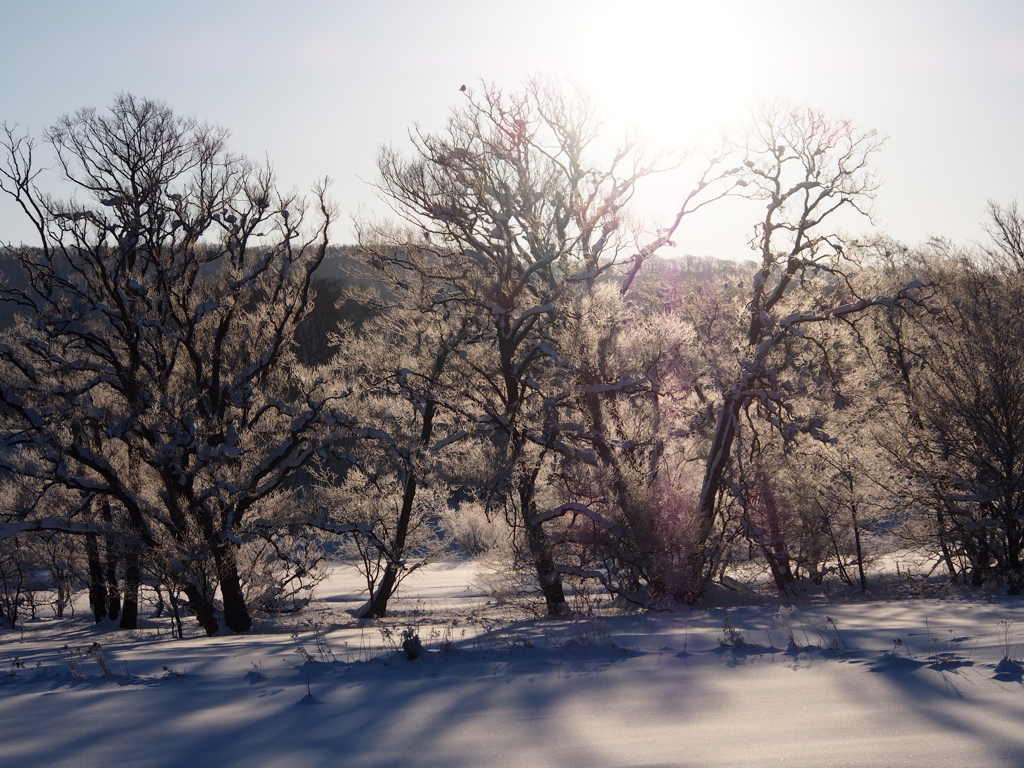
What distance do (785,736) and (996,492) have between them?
1168cm

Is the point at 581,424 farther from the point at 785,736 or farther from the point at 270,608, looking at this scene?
the point at 785,736

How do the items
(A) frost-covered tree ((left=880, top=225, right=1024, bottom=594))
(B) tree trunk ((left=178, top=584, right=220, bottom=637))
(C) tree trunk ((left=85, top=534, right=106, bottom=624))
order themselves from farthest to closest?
(C) tree trunk ((left=85, top=534, right=106, bottom=624))
(B) tree trunk ((left=178, top=584, right=220, bottom=637))
(A) frost-covered tree ((left=880, top=225, right=1024, bottom=594))

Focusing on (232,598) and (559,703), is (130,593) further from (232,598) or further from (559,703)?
(559,703)

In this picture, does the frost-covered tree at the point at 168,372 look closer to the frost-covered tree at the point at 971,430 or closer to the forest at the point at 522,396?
the forest at the point at 522,396

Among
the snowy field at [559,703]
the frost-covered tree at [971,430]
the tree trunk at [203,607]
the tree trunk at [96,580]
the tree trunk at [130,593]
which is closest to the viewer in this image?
the snowy field at [559,703]

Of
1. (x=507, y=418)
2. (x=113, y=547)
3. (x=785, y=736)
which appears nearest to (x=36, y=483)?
(x=113, y=547)

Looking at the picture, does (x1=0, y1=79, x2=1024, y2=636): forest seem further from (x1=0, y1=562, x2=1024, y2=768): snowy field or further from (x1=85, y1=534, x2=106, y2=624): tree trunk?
(x1=0, y1=562, x2=1024, y2=768): snowy field

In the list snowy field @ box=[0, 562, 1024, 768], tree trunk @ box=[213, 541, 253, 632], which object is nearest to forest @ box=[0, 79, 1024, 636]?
tree trunk @ box=[213, 541, 253, 632]

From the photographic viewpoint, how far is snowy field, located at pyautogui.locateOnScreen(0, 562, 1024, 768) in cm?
377

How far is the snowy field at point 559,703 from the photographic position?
148 inches

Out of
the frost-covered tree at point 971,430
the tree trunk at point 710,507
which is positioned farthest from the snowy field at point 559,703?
the frost-covered tree at point 971,430

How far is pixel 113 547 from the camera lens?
52.2ft

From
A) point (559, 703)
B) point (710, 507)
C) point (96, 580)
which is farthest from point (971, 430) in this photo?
point (96, 580)

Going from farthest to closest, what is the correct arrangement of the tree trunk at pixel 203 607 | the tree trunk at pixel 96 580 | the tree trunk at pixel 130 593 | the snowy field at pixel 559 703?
the tree trunk at pixel 96 580 → the tree trunk at pixel 130 593 → the tree trunk at pixel 203 607 → the snowy field at pixel 559 703
